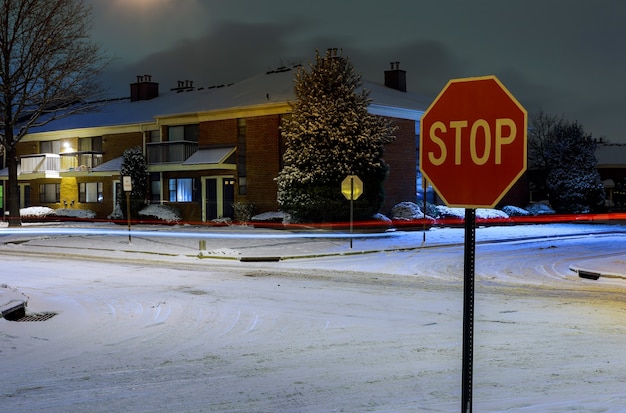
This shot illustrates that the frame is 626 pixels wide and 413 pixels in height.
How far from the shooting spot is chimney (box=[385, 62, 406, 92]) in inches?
1853

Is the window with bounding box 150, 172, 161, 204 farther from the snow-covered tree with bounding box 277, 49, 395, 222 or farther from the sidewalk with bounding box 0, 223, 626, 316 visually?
the snow-covered tree with bounding box 277, 49, 395, 222

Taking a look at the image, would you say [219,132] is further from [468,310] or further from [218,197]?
[468,310]

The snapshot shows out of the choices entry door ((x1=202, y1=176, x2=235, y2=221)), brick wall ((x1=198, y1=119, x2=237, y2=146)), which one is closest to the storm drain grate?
entry door ((x1=202, y1=176, x2=235, y2=221))

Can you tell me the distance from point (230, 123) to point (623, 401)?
36002 mm

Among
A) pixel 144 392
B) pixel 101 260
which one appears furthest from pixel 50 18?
pixel 144 392

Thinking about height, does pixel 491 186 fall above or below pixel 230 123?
below

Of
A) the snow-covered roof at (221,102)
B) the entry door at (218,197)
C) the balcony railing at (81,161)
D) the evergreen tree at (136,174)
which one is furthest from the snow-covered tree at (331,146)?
the balcony railing at (81,161)

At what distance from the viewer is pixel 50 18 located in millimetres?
36656

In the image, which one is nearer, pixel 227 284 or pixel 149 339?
pixel 149 339

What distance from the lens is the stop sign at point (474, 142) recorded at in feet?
13.1

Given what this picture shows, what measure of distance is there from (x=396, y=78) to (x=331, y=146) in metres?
16.6

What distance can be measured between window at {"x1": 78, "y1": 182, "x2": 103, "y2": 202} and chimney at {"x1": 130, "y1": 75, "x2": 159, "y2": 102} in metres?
8.59

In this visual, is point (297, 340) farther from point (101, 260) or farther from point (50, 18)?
point (50, 18)

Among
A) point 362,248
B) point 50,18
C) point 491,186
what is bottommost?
point 362,248
